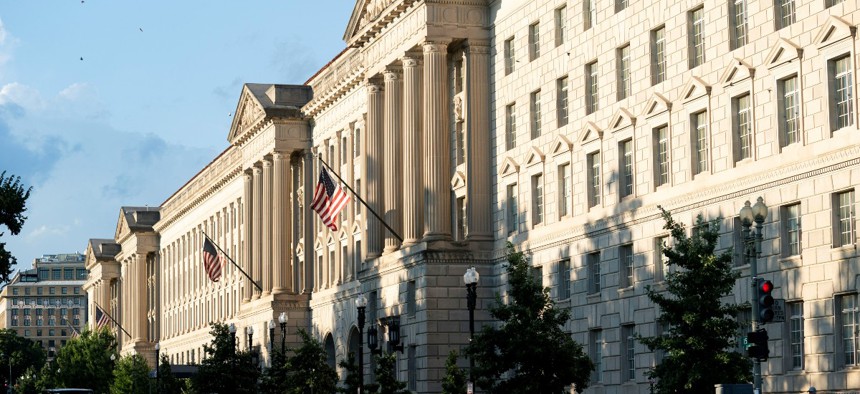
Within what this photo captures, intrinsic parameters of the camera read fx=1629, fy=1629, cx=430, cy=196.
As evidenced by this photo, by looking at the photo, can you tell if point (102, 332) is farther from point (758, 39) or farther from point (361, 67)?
point (758, 39)

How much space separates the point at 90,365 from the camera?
162 metres

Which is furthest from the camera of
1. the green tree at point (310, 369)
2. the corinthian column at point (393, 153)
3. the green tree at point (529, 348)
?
the corinthian column at point (393, 153)

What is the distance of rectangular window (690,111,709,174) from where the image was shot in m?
53.3

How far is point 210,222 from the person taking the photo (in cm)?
13612

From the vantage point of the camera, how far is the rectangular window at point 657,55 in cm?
5653

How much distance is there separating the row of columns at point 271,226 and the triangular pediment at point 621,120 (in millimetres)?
45614

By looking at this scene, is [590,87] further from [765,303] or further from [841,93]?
[765,303]

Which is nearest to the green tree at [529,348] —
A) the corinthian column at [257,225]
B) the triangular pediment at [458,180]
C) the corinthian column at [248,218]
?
the triangular pediment at [458,180]

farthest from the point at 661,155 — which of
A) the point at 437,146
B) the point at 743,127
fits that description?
the point at 437,146

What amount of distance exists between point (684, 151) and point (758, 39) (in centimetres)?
599

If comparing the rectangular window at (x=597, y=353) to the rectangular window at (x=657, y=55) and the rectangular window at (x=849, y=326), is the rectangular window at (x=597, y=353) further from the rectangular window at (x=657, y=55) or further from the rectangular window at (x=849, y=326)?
the rectangular window at (x=849, y=326)

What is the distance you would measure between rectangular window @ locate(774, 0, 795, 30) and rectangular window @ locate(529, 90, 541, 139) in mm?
19411

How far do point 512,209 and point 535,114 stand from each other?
4695 mm

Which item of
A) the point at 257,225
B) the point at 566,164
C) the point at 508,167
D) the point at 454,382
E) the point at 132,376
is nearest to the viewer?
the point at 454,382
